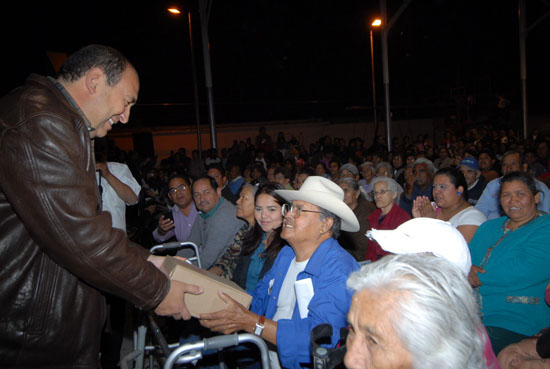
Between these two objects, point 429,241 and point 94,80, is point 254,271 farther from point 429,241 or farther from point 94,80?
point 94,80

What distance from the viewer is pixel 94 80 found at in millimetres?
1846

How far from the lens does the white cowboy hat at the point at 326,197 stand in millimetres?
2883

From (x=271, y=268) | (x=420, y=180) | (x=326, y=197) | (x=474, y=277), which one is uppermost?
(x=326, y=197)

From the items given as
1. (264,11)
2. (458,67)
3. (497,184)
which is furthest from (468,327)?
Result: (458,67)

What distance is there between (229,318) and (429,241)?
1.24 metres

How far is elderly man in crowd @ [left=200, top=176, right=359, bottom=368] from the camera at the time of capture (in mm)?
2299

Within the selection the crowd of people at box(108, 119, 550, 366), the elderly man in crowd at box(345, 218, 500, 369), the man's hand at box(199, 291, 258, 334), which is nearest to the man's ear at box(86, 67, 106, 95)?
the man's hand at box(199, 291, 258, 334)

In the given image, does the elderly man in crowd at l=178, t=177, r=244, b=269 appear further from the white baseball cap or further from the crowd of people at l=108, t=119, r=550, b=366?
the white baseball cap

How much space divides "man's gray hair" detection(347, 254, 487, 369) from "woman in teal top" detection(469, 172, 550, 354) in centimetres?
182

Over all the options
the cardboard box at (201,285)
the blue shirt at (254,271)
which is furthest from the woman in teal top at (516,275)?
the cardboard box at (201,285)

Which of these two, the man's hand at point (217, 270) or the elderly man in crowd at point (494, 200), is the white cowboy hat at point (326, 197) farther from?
the elderly man in crowd at point (494, 200)

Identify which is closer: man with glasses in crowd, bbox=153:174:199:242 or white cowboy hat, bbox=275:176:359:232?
white cowboy hat, bbox=275:176:359:232

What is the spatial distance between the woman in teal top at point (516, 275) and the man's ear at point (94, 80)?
2982 millimetres

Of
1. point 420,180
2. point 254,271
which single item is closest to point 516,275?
point 254,271
